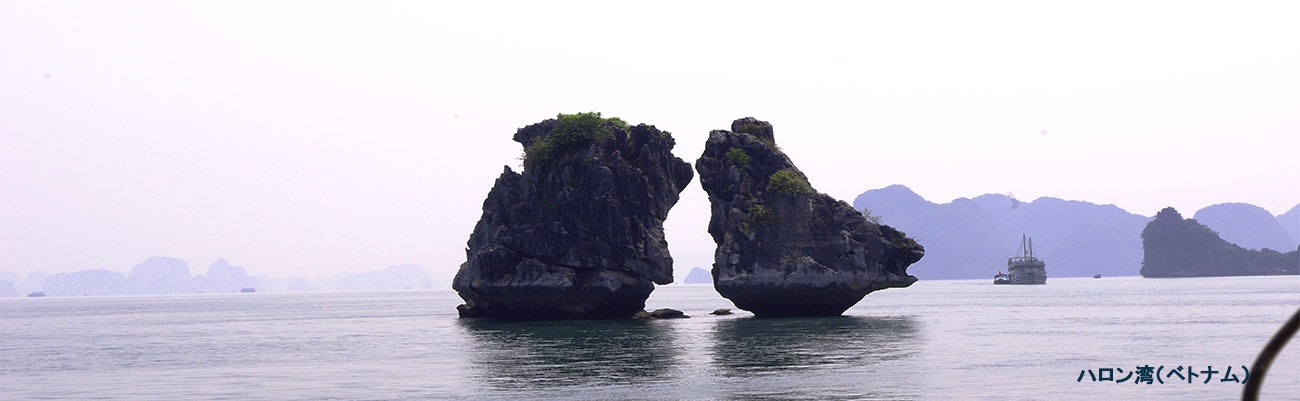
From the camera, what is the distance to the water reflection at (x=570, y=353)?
1480 inches

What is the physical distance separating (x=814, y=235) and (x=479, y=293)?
71.9 feet

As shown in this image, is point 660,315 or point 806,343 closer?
point 806,343

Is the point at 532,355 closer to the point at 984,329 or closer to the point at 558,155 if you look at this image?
the point at 984,329

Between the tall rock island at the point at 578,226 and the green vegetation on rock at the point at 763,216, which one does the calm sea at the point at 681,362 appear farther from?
the green vegetation on rock at the point at 763,216

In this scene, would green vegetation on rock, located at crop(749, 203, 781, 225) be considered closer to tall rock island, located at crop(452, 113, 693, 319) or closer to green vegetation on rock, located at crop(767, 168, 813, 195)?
green vegetation on rock, located at crop(767, 168, 813, 195)

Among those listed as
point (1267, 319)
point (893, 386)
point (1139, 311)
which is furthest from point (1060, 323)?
point (893, 386)

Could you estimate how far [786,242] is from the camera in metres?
71.4

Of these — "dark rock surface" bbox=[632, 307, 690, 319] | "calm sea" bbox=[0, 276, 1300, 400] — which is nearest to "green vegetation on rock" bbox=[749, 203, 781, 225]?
"calm sea" bbox=[0, 276, 1300, 400]

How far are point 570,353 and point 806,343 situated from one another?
10.0 m

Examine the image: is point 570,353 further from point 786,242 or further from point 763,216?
point 763,216

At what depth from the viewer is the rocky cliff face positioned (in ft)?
233

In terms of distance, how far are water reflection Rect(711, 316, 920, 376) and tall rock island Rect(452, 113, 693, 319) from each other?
780 cm

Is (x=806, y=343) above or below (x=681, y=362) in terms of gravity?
above

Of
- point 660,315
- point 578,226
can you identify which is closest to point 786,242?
point 660,315
